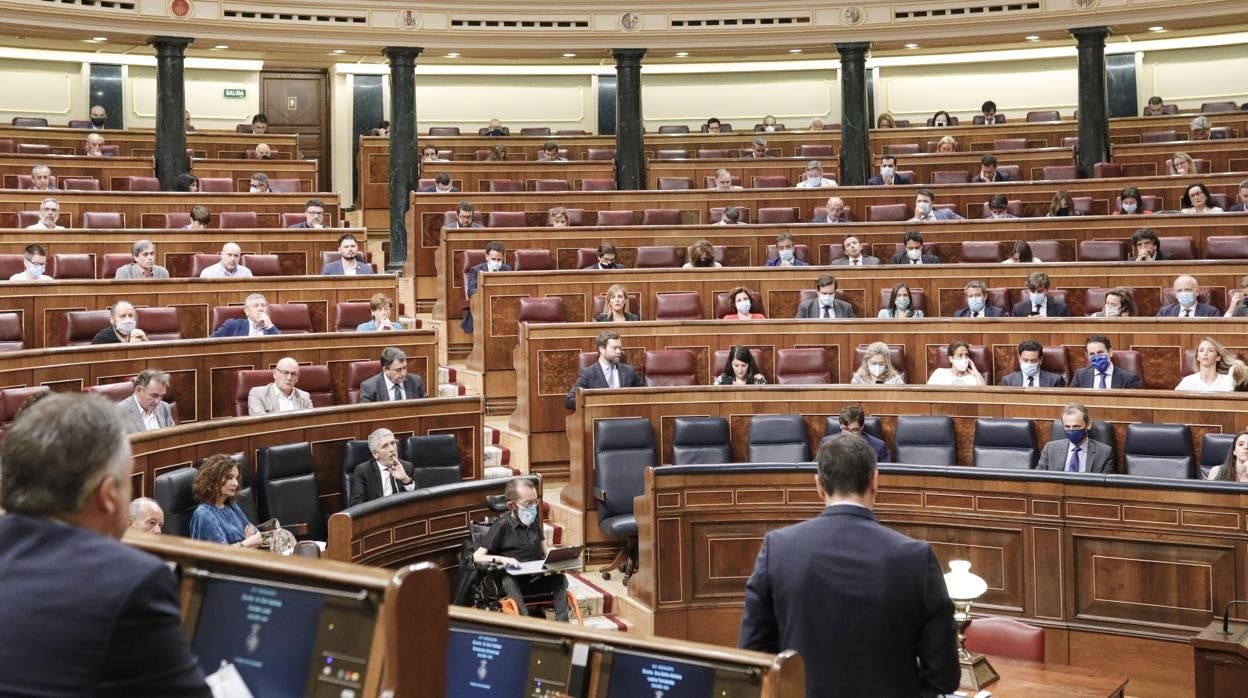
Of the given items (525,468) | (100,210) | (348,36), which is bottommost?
(525,468)

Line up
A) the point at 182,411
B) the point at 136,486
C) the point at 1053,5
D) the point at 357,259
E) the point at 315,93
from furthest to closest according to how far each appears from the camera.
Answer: the point at 315,93, the point at 1053,5, the point at 357,259, the point at 182,411, the point at 136,486

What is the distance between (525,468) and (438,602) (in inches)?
227

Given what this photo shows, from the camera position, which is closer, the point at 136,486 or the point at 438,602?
the point at 438,602

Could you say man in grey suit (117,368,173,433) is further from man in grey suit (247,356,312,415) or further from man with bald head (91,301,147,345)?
man with bald head (91,301,147,345)

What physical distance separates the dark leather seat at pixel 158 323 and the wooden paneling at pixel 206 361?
65cm

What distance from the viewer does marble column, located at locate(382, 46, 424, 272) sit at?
1095 centimetres

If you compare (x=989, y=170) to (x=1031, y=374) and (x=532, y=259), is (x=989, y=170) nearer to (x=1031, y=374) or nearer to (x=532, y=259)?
(x=532, y=259)

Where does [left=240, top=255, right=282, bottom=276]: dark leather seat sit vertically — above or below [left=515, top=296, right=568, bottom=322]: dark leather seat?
above

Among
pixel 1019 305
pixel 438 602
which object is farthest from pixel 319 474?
pixel 438 602

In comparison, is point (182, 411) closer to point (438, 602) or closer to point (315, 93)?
point (438, 602)

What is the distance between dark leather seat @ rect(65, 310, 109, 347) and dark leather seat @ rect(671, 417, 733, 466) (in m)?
2.98

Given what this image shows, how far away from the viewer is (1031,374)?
6.61 meters

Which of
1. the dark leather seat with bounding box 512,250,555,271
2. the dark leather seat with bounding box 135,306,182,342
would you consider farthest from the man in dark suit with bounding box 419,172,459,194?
the dark leather seat with bounding box 135,306,182,342

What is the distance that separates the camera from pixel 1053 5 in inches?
437
